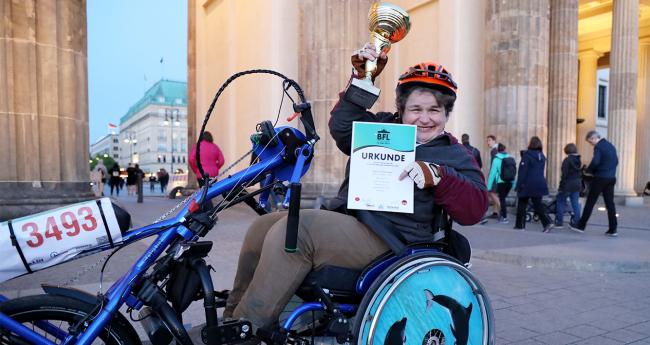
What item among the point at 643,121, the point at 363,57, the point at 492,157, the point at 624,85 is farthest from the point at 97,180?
the point at 643,121

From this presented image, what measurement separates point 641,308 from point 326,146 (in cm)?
704

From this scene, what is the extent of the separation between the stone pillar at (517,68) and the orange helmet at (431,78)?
A: 9.25 metres

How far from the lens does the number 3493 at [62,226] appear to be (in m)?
1.77

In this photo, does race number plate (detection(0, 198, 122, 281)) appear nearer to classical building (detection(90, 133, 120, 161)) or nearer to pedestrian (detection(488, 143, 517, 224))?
pedestrian (detection(488, 143, 517, 224))

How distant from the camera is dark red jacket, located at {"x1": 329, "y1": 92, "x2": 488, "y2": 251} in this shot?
2.12 m

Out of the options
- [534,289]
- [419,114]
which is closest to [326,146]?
[534,289]

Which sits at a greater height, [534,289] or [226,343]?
[226,343]

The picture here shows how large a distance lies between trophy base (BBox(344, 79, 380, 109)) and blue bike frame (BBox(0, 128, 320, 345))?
1.02ft

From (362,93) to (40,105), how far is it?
6.09 meters

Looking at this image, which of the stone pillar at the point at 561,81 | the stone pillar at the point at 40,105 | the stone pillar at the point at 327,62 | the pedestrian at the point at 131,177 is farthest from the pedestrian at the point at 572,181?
the pedestrian at the point at 131,177

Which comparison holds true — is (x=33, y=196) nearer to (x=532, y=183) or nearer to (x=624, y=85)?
(x=532, y=183)

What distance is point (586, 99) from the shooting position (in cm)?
2259

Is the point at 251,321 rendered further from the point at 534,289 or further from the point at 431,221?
the point at 534,289

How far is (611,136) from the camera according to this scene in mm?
15773
